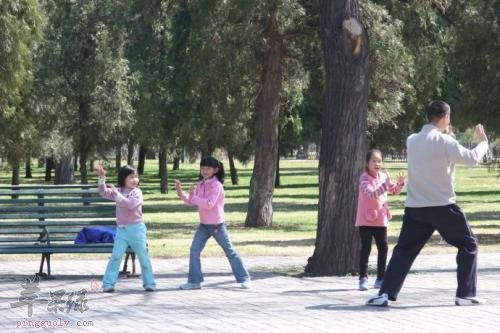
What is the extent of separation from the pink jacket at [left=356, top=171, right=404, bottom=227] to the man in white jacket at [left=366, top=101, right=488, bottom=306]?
147cm

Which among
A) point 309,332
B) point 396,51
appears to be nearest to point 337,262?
point 309,332

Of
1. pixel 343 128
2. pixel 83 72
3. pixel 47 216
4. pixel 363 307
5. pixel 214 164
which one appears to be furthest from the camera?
pixel 83 72

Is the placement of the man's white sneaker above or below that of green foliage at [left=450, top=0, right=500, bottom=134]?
below

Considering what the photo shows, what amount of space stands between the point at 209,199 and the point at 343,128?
2.29 metres

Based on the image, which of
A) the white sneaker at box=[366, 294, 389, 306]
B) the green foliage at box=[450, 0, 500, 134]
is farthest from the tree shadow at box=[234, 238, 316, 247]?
the white sneaker at box=[366, 294, 389, 306]

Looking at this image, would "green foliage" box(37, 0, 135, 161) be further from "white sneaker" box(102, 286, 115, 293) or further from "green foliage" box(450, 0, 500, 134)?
"white sneaker" box(102, 286, 115, 293)

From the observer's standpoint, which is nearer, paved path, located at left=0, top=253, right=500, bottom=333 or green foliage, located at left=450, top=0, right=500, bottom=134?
paved path, located at left=0, top=253, right=500, bottom=333

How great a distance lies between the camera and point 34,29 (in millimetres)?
26906

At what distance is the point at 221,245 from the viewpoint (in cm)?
1188

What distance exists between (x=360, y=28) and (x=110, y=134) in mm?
26331

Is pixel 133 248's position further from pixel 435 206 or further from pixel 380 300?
pixel 435 206

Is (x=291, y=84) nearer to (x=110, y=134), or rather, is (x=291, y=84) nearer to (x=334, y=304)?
(x=110, y=134)

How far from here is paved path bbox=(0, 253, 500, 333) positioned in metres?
8.79

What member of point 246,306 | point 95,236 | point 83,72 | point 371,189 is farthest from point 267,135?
point 246,306
